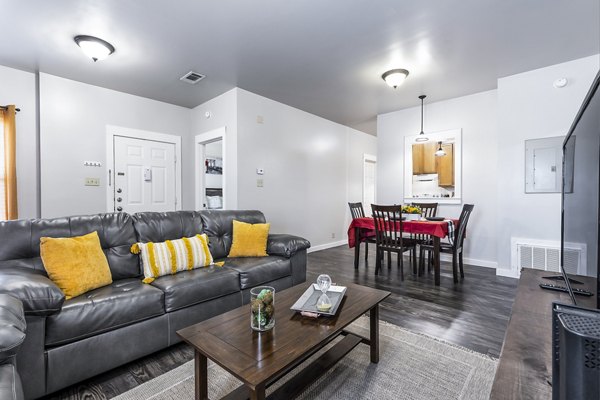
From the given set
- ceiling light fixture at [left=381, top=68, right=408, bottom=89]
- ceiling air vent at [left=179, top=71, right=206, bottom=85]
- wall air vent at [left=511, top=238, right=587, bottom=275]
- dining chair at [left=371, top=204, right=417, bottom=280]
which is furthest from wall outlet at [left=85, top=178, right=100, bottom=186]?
wall air vent at [left=511, top=238, right=587, bottom=275]

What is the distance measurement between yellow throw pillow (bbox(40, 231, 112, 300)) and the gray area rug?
28.9 inches

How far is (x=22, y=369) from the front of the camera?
4.42 feet

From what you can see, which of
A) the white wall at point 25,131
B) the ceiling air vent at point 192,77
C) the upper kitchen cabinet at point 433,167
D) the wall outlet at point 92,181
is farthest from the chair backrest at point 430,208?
the white wall at point 25,131

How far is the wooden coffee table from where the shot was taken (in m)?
1.04

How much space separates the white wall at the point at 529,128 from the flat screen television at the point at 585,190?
2627 mm

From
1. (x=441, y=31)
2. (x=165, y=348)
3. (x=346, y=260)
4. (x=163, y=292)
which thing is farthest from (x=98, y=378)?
(x=441, y=31)

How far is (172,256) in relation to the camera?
2.28 metres

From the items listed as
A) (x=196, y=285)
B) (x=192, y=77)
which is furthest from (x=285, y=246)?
(x=192, y=77)

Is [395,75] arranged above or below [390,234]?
above

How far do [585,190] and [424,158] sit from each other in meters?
3.90

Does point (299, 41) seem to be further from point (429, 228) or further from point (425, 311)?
point (425, 311)

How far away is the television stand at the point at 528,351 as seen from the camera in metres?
0.80

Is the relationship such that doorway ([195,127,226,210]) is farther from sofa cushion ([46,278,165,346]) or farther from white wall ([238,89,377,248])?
sofa cushion ([46,278,165,346])

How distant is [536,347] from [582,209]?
53 cm
